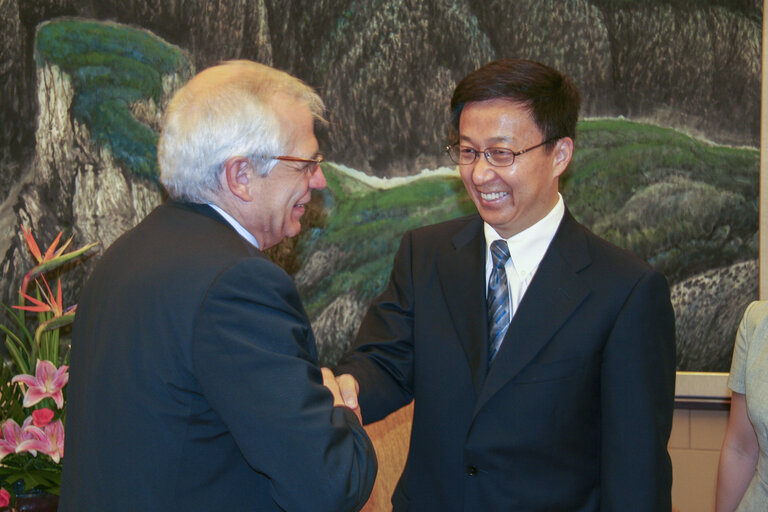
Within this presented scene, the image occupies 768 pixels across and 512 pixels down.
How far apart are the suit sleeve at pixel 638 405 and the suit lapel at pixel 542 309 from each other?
124mm

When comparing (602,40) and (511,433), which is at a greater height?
(602,40)

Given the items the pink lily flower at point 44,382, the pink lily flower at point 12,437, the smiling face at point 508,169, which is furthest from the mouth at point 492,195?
the pink lily flower at point 12,437

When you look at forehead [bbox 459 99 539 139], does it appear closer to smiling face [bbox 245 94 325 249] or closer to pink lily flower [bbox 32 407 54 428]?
smiling face [bbox 245 94 325 249]

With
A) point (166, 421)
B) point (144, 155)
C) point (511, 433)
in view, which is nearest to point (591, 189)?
point (511, 433)

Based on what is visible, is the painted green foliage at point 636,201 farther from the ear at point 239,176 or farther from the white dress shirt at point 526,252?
the ear at point 239,176

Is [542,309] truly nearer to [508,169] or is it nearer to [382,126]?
[508,169]

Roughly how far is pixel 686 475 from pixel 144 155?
8.21ft

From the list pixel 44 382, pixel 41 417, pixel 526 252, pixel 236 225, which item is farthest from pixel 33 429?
pixel 526 252

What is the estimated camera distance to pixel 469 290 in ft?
6.08

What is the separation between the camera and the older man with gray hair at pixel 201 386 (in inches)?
46.9

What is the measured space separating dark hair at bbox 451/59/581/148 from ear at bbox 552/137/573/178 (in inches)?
0.8

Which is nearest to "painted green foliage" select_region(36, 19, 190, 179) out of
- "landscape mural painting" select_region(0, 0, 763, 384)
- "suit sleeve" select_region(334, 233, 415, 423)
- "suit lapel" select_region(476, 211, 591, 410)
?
"landscape mural painting" select_region(0, 0, 763, 384)

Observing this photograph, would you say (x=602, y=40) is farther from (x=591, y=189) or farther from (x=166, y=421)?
(x=166, y=421)

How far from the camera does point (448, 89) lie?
9.53 feet
